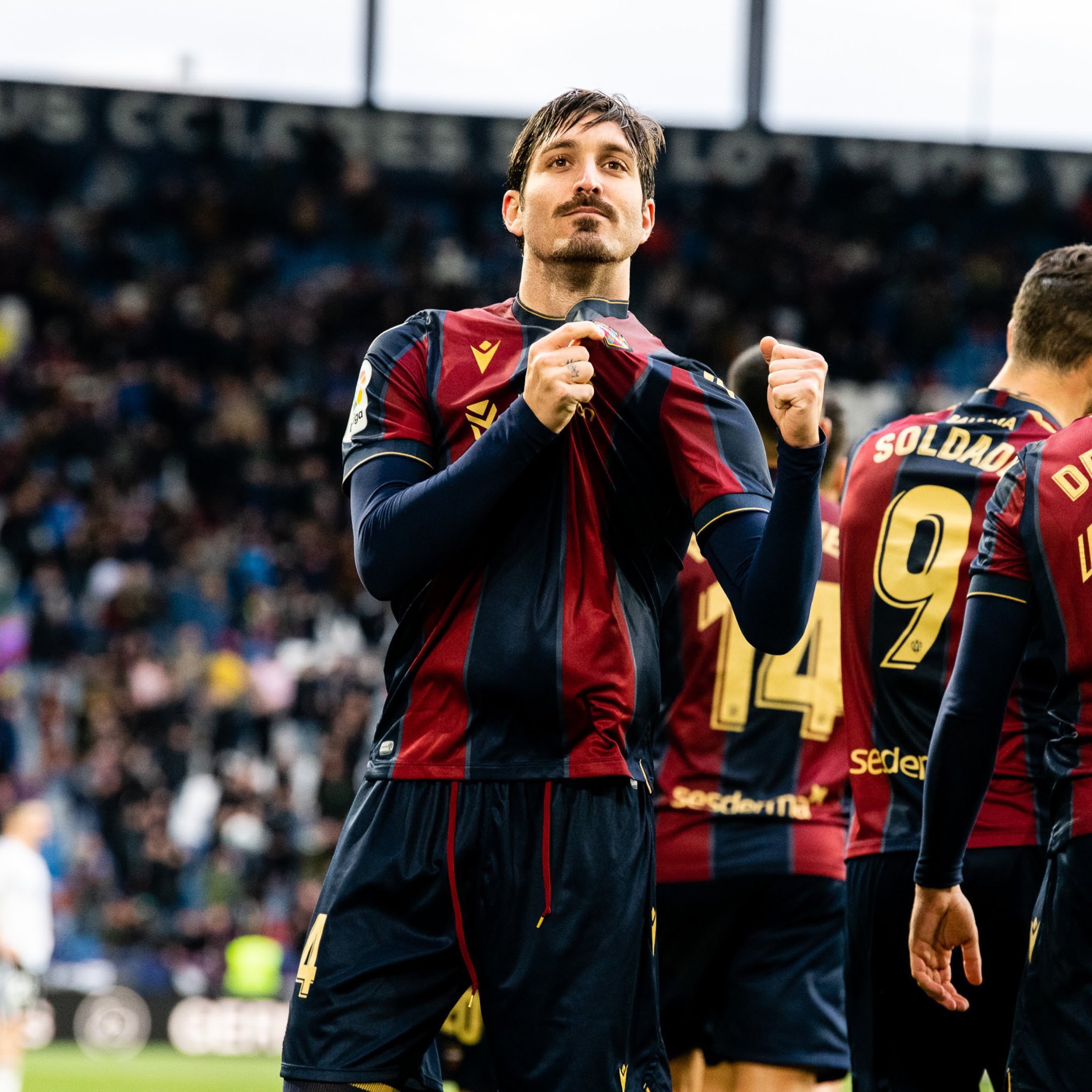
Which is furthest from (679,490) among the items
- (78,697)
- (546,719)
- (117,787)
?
(78,697)

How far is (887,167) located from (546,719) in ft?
55.5

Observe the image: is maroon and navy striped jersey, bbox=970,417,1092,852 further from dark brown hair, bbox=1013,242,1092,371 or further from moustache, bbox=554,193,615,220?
moustache, bbox=554,193,615,220

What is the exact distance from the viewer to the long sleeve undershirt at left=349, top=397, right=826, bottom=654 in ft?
8.02

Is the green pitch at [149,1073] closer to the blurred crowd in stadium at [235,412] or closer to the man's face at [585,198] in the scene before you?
the blurred crowd in stadium at [235,412]

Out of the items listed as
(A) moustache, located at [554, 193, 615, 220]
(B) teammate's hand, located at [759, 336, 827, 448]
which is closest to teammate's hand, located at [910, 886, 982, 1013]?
(B) teammate's hand, located at [759, 336, 827, 448]

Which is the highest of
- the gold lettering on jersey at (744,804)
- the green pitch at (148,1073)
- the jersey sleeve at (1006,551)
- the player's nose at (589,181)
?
the player's nose at (589,181)

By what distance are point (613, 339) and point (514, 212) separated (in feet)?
1.40

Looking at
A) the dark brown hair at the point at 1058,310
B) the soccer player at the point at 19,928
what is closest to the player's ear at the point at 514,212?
the dark brown hair at the point at 1058,310

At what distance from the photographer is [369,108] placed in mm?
17672

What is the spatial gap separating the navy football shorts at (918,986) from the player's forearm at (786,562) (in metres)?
1.15

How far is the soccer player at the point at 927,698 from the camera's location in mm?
3393

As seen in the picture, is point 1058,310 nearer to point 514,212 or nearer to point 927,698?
point 927,698

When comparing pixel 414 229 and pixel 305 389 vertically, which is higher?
pixel 414 229

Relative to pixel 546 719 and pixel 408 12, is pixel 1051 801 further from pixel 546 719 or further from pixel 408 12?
pixel 408 12
